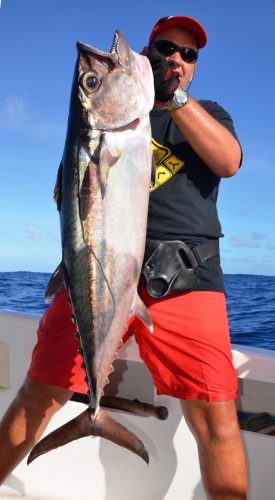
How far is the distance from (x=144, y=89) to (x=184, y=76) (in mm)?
603

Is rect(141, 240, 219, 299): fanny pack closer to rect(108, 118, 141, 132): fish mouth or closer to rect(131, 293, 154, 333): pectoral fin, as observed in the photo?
rect(131, 293, 154, 333): pectoral fin

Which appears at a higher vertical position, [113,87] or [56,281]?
[113,87]

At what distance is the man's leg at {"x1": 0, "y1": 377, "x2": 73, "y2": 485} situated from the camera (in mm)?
2449

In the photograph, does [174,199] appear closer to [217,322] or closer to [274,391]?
[217,322]

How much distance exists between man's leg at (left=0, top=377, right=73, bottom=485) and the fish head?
1307 mm

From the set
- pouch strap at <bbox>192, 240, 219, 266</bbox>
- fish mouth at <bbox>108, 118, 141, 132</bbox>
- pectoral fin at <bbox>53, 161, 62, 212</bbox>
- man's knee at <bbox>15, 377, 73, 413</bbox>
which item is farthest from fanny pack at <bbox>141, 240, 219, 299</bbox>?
man's knee at <bbox>15, 377, 73, 413</bbox>

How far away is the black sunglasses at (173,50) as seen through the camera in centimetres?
235

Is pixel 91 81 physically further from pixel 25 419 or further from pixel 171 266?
pixel 25 419

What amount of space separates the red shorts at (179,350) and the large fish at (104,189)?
304 millimetres

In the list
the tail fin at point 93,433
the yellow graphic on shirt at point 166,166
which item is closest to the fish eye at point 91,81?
the yellow graphic on shirt at point 166,166

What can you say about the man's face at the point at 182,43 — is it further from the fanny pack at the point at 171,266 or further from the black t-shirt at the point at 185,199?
the fanny pack at the point at 171,266

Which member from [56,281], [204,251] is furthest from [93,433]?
[204,251]

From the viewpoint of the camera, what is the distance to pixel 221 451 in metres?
2.10

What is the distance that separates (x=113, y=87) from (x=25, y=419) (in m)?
1.61
